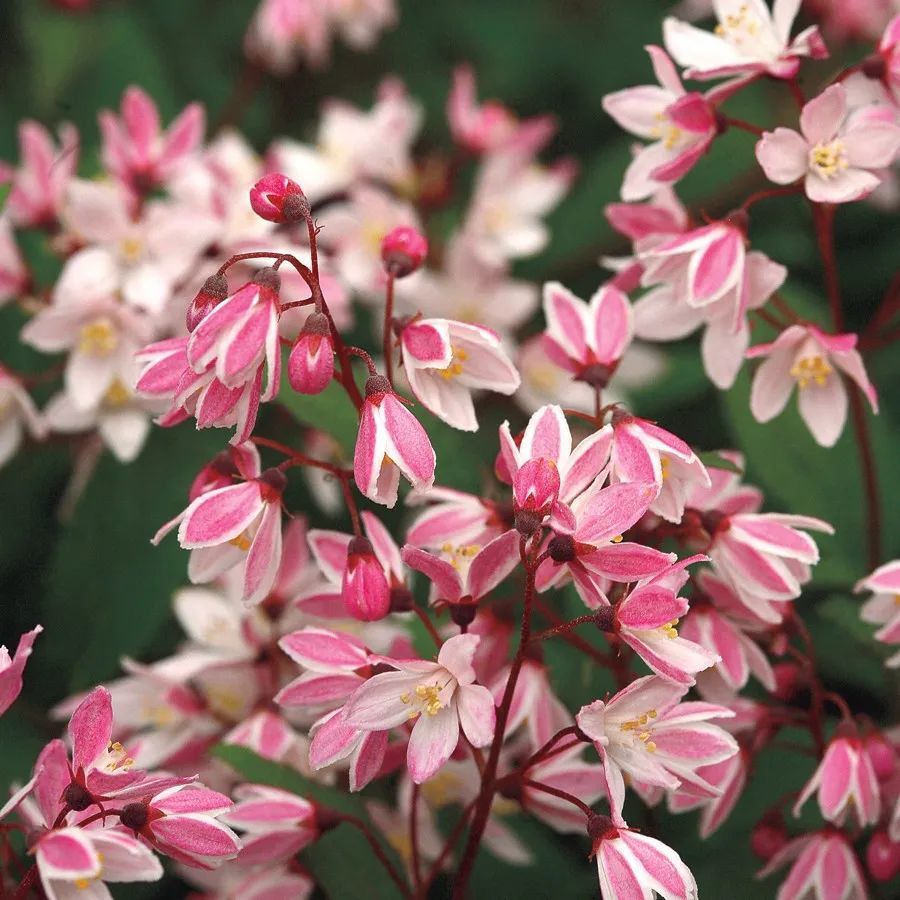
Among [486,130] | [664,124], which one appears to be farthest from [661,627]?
[486,130]

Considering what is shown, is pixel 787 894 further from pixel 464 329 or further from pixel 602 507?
pixel 464 329

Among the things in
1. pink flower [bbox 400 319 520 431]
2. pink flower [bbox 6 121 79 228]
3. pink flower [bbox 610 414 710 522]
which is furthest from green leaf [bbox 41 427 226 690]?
pink flower [bbox 610 414 710 522]

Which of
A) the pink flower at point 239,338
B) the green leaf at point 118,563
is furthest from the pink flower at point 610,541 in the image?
the green leaf at point 118,563

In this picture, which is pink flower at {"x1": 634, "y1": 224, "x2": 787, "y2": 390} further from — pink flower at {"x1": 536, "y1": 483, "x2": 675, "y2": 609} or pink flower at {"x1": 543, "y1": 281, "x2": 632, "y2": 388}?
pink flower at {"x1": 536, "y1": 483, "x2": 675, "y2": 609}

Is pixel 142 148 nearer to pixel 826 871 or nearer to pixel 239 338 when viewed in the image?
pixel 239 338

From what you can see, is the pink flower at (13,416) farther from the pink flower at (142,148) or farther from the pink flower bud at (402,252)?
the pink flower bud at (402,252)

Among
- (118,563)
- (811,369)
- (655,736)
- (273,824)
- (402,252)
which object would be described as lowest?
(118,563)
